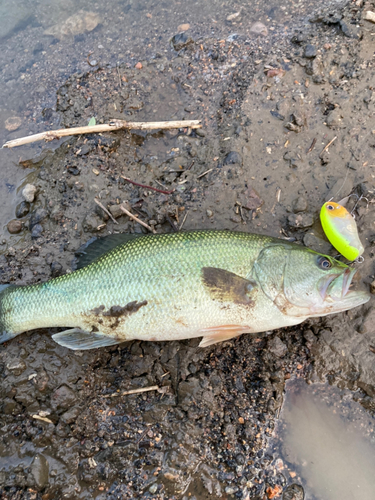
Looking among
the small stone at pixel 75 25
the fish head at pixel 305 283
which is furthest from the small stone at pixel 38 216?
the small stone at pixel 75 25

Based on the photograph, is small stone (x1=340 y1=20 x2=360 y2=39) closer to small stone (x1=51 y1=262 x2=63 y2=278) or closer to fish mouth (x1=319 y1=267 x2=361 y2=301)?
fish mouth (x1=319 y1=267 x2=361 y2=301)

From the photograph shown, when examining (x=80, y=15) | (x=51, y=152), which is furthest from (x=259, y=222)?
(x=80, y=15)

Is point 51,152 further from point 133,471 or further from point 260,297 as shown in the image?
point 133,471

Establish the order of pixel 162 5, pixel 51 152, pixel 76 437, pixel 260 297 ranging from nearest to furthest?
pixel 260 297 < pixel 76 437 < pixel 51 152 < pixel 162 5

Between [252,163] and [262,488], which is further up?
[252,163]

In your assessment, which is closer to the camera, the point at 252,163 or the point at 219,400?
the point at 219,400

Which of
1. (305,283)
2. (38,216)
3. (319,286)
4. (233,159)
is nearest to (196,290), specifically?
(305,283)
